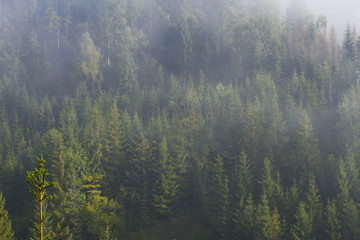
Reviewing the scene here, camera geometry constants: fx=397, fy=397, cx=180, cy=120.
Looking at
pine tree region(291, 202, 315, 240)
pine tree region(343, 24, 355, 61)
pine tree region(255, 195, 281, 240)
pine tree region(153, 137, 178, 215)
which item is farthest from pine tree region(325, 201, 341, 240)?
pine tree region(343, 24, 355, 61)

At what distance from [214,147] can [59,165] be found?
2642cm

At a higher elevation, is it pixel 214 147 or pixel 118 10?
pixel 118 10

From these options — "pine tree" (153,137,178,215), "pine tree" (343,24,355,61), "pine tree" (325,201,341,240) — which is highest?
"pine tree" (343,24,355,61)

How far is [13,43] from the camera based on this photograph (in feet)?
417

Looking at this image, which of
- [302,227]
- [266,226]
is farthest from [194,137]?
[302,227]

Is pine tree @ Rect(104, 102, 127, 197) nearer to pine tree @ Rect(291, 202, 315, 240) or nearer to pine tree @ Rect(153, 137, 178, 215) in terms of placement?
pine tree @ Rect(153, 137, 178, 215)

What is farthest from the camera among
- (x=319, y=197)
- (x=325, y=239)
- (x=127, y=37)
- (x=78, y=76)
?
(x=127, y=37)

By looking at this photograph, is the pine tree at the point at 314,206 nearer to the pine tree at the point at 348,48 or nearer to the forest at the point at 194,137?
the forest at the point at 194,137

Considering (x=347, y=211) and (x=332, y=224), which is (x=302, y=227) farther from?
(x=347, y=211)

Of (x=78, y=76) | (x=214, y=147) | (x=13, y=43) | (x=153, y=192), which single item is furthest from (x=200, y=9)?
(x=153, y=192)

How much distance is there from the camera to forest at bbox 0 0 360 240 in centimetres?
5569

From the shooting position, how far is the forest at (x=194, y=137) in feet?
183

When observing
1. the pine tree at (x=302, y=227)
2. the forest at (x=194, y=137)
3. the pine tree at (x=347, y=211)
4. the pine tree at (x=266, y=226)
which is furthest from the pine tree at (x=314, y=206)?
the pine tree at (x=266, y=226)

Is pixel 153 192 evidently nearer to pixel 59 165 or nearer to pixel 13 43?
pixel 59 165
